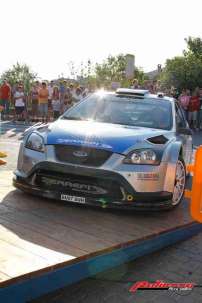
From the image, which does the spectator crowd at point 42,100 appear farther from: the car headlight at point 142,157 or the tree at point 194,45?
the tree at point 194,45

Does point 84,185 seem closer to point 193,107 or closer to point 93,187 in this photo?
point 93,187

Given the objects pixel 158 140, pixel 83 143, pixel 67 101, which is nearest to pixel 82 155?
pixel 83 143

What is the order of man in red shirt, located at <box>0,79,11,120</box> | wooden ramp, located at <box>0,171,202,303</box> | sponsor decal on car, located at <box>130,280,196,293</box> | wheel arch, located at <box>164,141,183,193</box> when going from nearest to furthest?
1. wooden ramp, located at <box>0,171,202,303</box>
2. sponsor decal on car, located at <box>130,280,196,293</box>
3. wheel arch, located at <box>164,141,183,193</box>
4. man in red shirt, located at <box>0,79,11,120</box>

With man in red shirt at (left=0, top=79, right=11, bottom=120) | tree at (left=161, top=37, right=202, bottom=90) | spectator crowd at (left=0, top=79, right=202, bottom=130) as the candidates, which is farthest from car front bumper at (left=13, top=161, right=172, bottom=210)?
tree at (left=161, top=37, right=202, bottom=90)

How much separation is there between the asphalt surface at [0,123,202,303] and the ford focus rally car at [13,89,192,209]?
1.92ft

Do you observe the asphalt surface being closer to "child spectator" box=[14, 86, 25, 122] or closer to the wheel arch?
the wheel arch

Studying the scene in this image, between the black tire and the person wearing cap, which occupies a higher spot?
the person wearing cap

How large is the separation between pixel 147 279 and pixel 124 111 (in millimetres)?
2893

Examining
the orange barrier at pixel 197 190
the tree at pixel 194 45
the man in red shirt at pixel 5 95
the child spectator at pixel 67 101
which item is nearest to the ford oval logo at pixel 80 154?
the orange barrier at pixel 197 190

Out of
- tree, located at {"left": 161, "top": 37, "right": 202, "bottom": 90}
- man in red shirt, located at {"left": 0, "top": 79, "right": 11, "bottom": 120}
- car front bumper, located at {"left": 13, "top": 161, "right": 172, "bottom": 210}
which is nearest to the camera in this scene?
car front bumper, located at {"left": 13, "top": 161, "right": 172, "bottom": 210}

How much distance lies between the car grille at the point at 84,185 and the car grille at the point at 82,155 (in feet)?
0.55

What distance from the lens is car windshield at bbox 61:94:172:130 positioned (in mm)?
6262

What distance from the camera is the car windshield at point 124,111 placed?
20.5 ft

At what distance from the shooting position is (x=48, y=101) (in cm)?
1927
